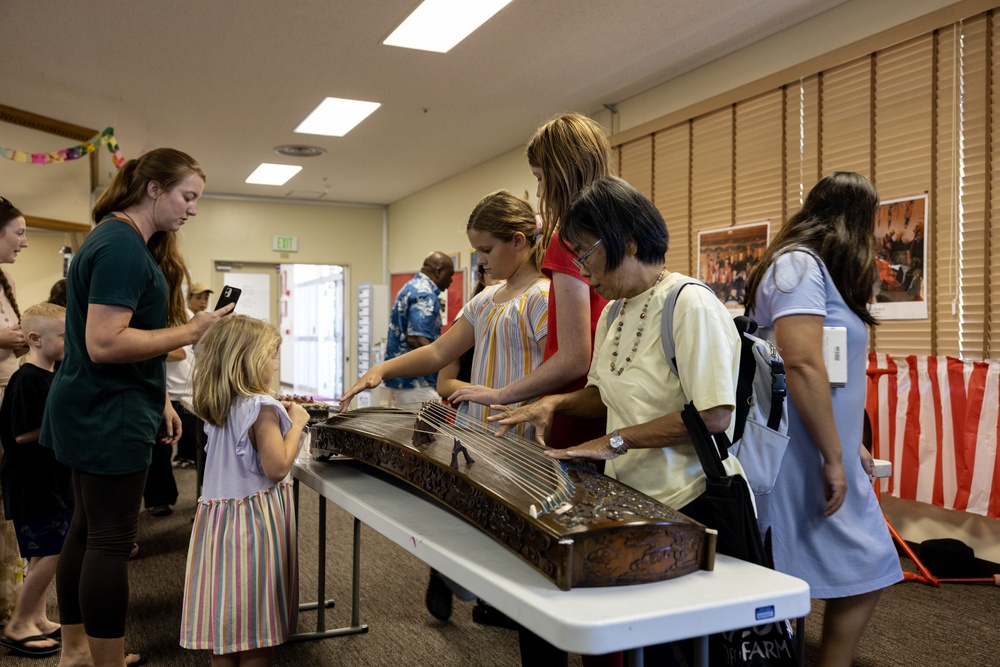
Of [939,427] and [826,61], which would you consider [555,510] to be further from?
[826,61]

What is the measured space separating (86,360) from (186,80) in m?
4.28

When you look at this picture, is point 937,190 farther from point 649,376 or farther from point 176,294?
point 176,294

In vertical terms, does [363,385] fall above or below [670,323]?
below

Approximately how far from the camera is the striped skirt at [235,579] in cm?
195

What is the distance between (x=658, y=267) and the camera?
4.61 ft

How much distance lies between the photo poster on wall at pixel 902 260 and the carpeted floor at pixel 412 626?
1.35 metres

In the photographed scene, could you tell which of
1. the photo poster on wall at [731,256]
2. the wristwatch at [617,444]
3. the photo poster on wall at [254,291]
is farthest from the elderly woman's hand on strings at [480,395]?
the photo poster on wall at [254,291]

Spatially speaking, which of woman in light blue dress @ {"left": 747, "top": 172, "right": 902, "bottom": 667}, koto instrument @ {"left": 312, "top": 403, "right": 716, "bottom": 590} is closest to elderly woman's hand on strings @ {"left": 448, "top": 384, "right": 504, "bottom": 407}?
Result: koto instrument @ {"left": 312, "top": 403, "right": 716, "bottom": 590}

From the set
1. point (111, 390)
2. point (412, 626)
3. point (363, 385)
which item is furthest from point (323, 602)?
point (111, 390)

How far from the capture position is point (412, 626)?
2.78 metres

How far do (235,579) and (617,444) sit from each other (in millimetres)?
1193

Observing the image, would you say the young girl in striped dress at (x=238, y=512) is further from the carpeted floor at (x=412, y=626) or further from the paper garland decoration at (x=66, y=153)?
the paper garland decoration at (x=66, y=153)

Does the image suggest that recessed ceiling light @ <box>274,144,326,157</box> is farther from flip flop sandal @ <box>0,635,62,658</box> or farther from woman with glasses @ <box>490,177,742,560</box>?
woman with glasses @ <box>490,177,742,560</box>

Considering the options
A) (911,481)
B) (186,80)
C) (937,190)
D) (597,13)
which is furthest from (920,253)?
(186,80)
